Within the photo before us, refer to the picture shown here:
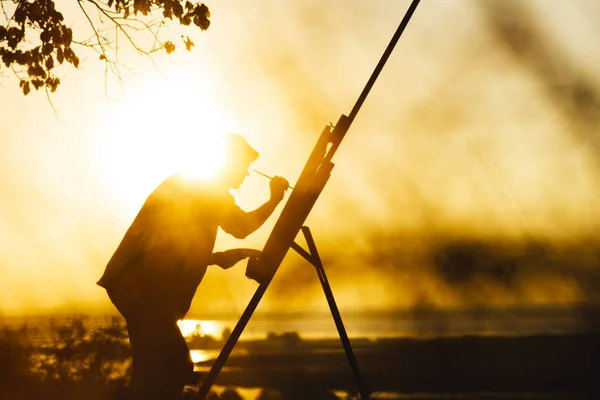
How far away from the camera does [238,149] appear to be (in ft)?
18.8

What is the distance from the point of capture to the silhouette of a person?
530 cm

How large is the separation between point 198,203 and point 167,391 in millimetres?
1353

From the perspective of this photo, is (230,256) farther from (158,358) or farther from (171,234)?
(158,358)

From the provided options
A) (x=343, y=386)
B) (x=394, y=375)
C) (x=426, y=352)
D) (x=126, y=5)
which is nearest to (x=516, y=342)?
(x=426, y=352)

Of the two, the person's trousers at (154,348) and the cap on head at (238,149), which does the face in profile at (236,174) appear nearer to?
the cap on head at (238,149)

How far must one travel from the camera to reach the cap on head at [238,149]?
5.72 metres

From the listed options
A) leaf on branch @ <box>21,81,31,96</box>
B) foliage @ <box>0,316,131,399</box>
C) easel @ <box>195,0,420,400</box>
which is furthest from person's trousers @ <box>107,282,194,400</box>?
foliage @ <box>0,316,131,399</box>

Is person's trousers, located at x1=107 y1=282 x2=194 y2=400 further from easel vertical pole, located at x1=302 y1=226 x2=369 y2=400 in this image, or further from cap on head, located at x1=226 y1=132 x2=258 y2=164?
easel vertical pole, located at x1=302 y1=226 x2=369 y2=400

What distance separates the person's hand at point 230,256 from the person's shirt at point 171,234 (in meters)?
0.28

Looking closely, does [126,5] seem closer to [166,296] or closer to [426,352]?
[166,296]

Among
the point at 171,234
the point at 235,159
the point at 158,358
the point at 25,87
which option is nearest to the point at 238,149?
the point at 235,159

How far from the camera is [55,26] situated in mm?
8188

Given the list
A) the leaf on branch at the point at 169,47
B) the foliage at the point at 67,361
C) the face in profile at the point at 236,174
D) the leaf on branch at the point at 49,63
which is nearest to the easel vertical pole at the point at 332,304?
the face in profile at the point at 236,174

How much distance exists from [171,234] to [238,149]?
2.80 ft
